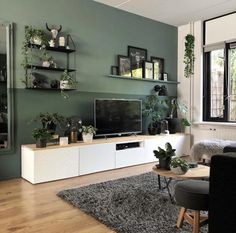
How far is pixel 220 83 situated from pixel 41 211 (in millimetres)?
4101

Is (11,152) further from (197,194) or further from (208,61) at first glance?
(208,61)

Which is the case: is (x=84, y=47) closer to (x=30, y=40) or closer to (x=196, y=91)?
(x=30, y=40)

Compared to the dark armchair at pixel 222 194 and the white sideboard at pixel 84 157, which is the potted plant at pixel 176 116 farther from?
the dark armchair at pixel 222 194

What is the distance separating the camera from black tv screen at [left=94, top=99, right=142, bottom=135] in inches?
163

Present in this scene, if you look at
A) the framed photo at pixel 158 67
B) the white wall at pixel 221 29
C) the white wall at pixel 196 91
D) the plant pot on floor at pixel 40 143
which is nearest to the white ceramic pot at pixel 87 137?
the plant pot on floor at pixel 40 143

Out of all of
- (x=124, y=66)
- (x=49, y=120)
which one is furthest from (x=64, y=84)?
(x=124, y=66)

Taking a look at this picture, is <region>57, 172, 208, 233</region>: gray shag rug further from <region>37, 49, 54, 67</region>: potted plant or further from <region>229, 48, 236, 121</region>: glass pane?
<region>229, 48, 236, 121</region>: glass pane

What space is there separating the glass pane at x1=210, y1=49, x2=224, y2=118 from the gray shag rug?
2499 millimetres

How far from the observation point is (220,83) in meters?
5.02

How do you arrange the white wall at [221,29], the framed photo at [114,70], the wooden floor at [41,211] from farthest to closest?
the white wall at [221,29] → the framed photo at [114,70] → the wooden floor at [41,211]

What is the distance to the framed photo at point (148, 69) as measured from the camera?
4978 millimetres

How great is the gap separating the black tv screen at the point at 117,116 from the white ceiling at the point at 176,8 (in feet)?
5.50

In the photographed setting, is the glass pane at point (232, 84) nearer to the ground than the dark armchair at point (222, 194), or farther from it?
farther from it

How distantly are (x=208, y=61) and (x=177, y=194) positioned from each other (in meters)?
3.91
